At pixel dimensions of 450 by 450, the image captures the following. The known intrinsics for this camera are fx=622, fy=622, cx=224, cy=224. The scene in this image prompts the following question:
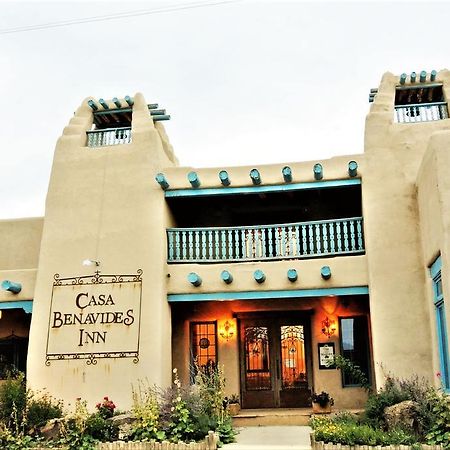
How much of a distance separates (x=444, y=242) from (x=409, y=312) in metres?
3.02

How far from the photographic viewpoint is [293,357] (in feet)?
52.5

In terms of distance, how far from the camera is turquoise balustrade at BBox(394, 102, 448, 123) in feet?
47.9

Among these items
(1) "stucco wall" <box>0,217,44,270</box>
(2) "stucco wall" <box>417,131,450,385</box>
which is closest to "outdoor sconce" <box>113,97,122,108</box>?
(1) "stucco wall" <box>0,217,44,270</box>

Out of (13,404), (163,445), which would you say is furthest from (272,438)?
(13,404)

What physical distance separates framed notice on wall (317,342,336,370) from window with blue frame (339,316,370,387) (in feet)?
0.92

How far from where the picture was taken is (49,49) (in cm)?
1453

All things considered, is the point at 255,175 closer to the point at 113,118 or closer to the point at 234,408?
the point at 113,118

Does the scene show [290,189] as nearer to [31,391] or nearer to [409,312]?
[409,312]

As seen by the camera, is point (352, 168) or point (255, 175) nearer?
point (352, 168)

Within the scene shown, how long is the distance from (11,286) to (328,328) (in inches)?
308

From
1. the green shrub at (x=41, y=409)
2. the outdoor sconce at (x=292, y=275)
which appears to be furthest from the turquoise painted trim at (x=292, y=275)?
the green shrub at (x=41, y=409)

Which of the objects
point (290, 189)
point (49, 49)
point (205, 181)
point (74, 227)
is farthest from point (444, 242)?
point (49, 49)

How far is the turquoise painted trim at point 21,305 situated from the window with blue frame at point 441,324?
30.3 feet

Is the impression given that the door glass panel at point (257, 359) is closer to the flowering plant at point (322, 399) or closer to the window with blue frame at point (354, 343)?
the flowering plant at point (322, 399)
